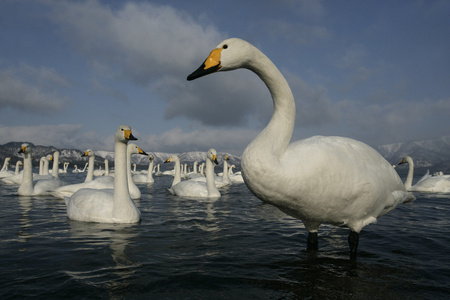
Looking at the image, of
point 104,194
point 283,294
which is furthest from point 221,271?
point 104,194

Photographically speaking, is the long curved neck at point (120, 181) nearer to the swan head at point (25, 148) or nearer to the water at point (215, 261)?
the water at point (215, 261)

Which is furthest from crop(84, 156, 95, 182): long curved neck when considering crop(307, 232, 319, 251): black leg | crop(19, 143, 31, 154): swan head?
crop(307, 232, 319, 251): black leg

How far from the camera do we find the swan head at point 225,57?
4.06 meters

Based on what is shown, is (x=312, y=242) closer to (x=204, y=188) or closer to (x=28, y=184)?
(x=204, y=188)

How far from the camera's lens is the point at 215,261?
17.2ft

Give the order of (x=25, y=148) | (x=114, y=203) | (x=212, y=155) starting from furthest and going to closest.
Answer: (x=212, y=155) → (x=25, y=148) → (x=114, y=203)

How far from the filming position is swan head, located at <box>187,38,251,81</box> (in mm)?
4059

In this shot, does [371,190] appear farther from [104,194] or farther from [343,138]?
[104,194]

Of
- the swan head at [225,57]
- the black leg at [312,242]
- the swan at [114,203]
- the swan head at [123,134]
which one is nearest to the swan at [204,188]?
the swan at [114,203]

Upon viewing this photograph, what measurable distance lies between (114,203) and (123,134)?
188cm

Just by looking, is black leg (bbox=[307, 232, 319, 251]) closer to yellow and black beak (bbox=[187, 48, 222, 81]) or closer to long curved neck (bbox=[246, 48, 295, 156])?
long curved neck (bbox=[246, 48, 295, 156])

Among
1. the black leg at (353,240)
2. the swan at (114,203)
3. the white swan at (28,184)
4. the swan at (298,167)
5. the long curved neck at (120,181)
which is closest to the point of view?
the swan at (298,167)

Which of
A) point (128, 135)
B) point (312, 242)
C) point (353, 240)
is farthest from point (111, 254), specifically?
point (353, 240)

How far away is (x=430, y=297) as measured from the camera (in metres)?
4.01
